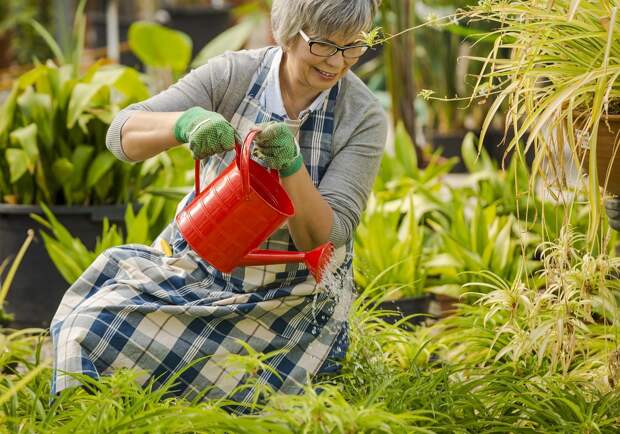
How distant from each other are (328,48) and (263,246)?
0.54 meters

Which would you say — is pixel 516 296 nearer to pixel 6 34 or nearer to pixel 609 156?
pixel 609 156

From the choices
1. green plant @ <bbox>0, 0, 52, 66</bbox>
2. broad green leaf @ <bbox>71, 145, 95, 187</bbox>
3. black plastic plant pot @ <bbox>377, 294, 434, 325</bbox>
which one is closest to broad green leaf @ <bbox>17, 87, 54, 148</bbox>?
broad green leaf @ <bbox>71, 145, 95, 187</bbox>

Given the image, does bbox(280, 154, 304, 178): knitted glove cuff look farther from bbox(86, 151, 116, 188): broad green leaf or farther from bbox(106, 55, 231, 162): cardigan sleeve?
bbox(86, 151, 116, 188): broad green leaf

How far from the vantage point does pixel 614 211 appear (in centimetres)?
242

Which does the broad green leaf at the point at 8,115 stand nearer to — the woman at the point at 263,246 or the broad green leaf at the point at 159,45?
A: the woman at the point at 263,246

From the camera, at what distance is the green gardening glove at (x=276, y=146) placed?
2.20m

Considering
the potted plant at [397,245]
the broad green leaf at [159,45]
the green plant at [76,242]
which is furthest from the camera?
the broad green leaf at [159,45]

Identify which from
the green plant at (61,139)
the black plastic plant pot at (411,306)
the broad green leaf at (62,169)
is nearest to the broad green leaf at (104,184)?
the green plant at (61,139)

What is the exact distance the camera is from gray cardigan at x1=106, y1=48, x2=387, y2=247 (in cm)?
251

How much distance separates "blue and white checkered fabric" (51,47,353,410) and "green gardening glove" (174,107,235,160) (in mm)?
356

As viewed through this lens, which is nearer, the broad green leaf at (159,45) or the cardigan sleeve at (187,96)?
the cardigan sleeve at (187,96)

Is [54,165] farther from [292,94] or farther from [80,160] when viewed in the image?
[292,94]

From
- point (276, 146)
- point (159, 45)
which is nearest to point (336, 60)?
point (276, 146)

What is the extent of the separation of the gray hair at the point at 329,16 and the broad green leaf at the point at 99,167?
152cm
